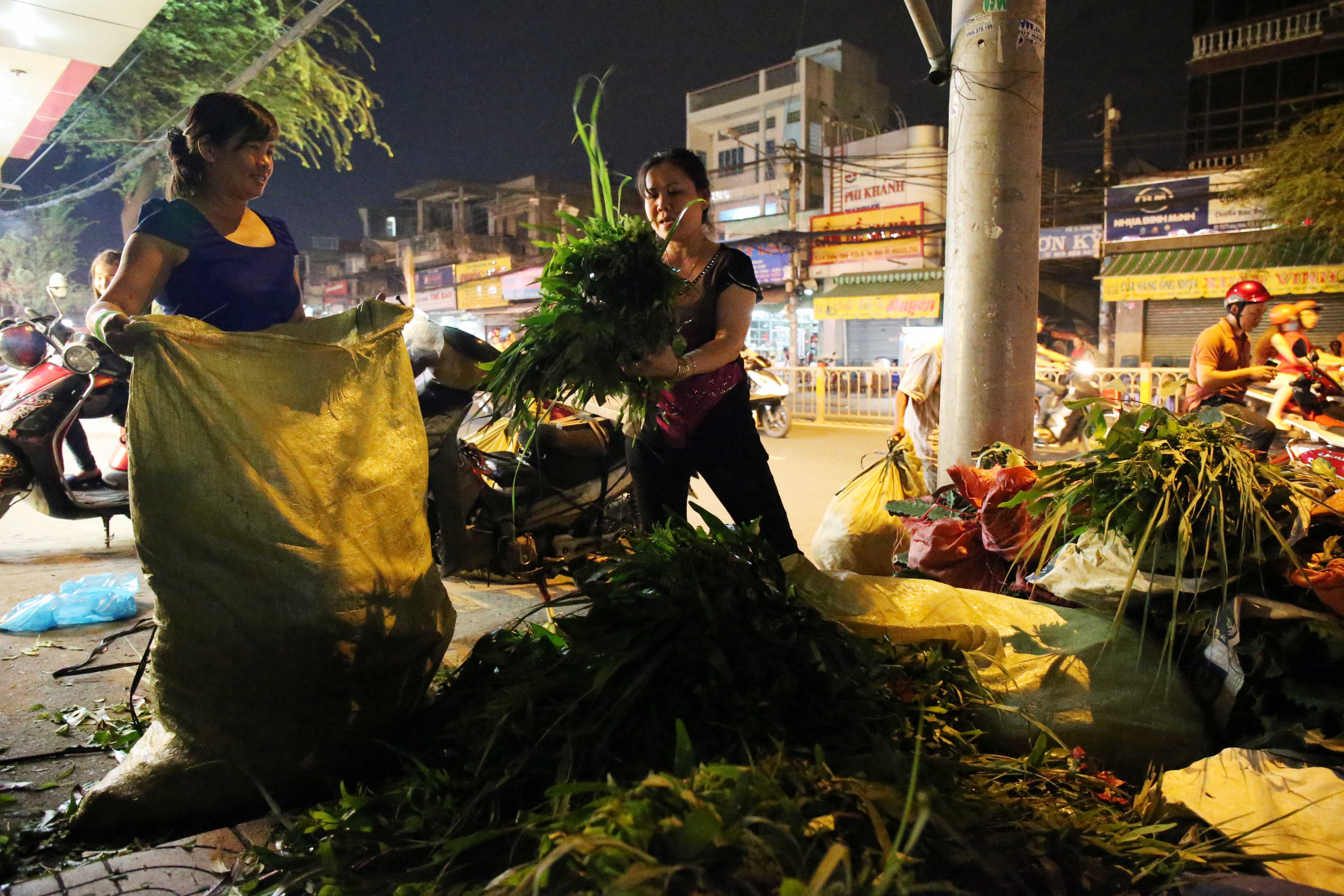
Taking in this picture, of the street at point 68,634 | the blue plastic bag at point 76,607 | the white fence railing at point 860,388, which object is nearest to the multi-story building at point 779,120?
the white fence railing at point 860,388

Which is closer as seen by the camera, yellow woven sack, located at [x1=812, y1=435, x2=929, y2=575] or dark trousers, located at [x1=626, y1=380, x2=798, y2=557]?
dark trousers, located at [x1=626, y1=380, x2=798, y2=557]

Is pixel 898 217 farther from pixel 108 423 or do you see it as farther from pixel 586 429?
pixel 586 429

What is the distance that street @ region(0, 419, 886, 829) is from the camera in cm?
231

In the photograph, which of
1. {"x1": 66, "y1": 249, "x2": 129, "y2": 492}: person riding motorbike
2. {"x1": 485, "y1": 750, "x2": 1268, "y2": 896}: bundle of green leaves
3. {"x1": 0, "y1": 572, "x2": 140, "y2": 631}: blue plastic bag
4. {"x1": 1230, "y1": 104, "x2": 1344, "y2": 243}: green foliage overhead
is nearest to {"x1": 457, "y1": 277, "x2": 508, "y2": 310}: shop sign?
{"x1": 1230, "y1": 104, "x2": 1344, "y2": 243}: green foliage overhead

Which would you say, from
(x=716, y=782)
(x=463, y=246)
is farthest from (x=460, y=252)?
(x=716, y=782)

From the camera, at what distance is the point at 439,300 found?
3728 cm

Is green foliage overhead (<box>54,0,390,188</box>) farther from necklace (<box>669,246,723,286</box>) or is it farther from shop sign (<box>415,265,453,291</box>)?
shop sign (<box>415,265,453,291</box>)

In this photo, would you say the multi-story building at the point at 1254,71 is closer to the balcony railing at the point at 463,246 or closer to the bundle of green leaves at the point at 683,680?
the bundle of green leaves at the point at 683,680

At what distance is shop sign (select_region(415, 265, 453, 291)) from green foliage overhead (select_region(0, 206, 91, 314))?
42.8 feet

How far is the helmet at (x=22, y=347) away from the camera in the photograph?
4672mm

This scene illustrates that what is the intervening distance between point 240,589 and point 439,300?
3730 centimetres

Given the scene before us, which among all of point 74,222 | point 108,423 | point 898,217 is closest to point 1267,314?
point 898,217

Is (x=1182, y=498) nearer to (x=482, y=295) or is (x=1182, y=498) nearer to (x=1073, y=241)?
(x=1073, y=241)

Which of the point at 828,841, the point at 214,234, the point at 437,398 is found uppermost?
the point at 214,234
